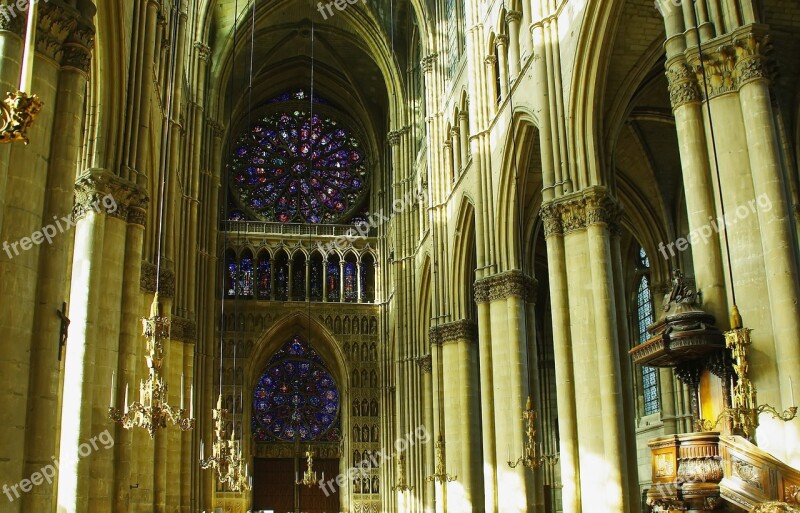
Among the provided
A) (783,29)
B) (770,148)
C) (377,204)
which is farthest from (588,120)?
(377,204)

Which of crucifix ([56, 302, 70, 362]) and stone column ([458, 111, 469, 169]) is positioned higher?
stone column ([458, 111, 469, 169])

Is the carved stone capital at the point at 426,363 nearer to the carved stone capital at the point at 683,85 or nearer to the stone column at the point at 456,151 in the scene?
the stone column at the point at 456,151

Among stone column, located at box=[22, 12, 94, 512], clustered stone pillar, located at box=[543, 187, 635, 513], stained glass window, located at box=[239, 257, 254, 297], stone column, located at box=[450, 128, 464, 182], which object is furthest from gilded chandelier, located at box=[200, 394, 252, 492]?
stained glass window, located at box=[239, 257, 254, 297]

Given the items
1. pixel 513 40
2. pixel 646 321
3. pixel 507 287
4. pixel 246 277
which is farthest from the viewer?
pixel 246 277

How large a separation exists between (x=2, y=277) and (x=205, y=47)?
80.9 feet

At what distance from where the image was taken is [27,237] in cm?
1055

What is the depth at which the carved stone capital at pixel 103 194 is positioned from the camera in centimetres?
1616

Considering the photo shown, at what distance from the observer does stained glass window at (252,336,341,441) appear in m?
42.3

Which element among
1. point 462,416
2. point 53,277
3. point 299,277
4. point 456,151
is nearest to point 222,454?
point 462,416

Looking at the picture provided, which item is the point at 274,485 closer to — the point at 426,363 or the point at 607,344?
the point at 426,363

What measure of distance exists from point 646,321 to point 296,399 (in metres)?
19.0

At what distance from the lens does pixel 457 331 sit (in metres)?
29.4

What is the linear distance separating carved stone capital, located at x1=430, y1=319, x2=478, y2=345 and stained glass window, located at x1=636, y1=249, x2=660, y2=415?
219 inches

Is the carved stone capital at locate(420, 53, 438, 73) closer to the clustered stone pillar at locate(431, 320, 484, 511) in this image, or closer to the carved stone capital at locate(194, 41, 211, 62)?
the carved stone capital at locate(194, 41, 211, 62)
